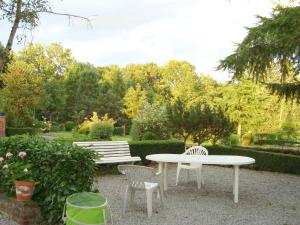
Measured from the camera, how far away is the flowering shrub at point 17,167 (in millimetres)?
4715

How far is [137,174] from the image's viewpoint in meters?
5.48

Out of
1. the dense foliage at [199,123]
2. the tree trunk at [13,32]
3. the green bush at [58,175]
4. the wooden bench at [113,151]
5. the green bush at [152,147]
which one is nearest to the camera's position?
the green bush at [58,175]

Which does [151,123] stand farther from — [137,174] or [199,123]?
[137,174]

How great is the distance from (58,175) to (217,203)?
10.0 feet

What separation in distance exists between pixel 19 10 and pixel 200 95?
29.3 meters

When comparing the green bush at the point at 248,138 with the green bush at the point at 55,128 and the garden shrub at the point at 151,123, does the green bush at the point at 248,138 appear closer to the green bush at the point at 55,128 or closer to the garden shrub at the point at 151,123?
the garden shrub at the point at 151,123

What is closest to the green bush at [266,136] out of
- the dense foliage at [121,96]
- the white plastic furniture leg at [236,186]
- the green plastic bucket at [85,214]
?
the dense foliage at [121,96]

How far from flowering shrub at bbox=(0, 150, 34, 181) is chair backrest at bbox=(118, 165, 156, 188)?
1299 millimetres

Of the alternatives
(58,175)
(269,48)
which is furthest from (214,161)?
(269,48)

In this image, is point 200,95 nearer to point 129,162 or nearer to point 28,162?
point 129,162

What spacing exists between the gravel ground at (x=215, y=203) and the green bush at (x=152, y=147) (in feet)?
5.16

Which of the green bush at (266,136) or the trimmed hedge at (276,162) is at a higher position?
the green bush at (266,136)

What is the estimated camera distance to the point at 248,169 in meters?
11.2

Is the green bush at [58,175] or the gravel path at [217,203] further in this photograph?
the gravel path at [217,203]
